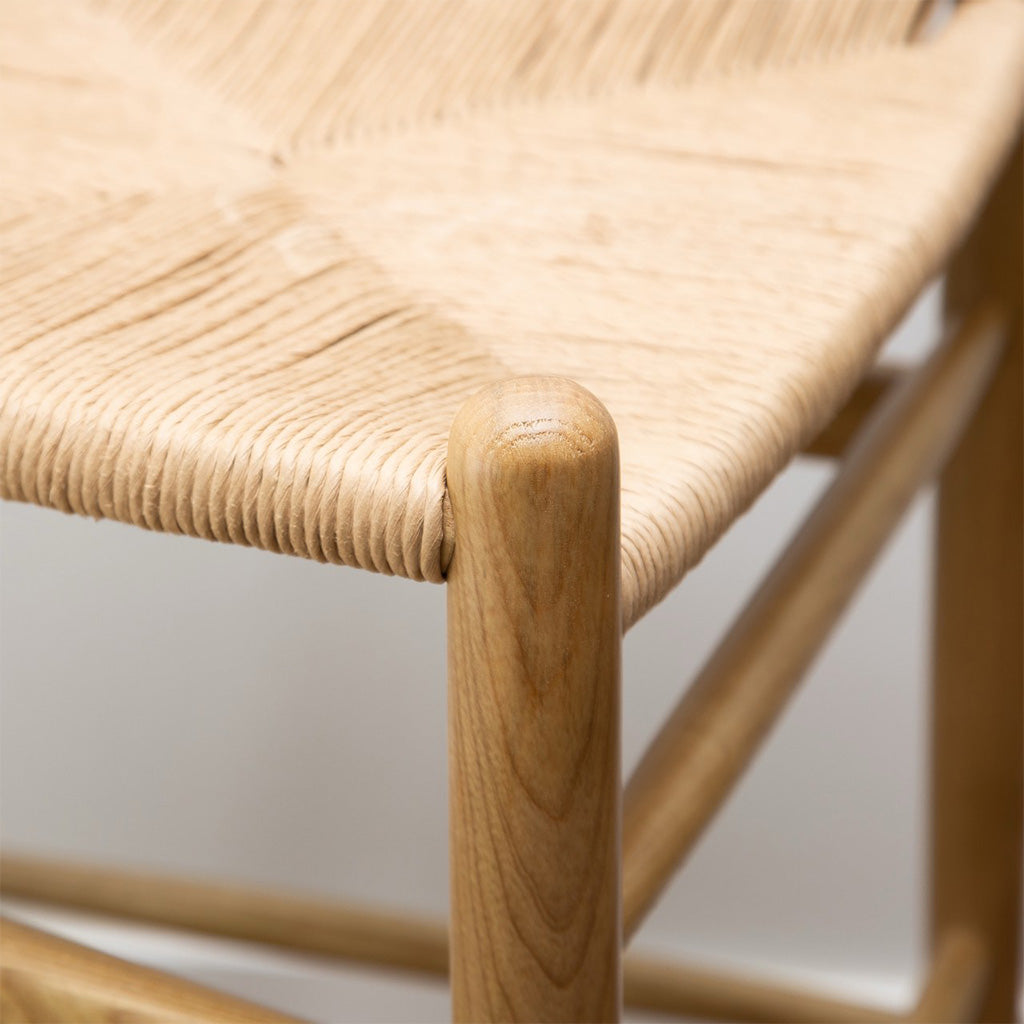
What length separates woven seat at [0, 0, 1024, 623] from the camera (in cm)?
25

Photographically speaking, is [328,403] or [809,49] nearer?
[328,403]

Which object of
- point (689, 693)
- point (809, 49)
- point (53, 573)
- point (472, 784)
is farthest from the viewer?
point (53, 573)

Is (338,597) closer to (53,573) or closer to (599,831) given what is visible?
(53,573)

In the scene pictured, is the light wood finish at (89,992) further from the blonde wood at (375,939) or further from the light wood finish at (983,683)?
the light wood finish at (983,683)

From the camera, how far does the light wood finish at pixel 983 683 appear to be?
59 centimetres

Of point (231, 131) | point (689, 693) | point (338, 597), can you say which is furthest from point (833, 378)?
point (338, 597)

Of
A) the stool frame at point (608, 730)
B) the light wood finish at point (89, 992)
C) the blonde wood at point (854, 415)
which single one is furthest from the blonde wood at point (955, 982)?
the light wood finish at point (89, 992)

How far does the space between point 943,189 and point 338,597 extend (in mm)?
454

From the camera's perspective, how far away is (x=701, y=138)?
0.43m

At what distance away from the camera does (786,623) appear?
393mm

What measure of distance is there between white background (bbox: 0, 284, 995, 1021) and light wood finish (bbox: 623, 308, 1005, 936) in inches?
10.8

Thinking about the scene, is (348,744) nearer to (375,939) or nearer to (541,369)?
(375,939)

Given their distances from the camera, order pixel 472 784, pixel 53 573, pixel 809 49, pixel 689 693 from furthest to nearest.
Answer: pixel 53 573
pixel 809 49
pixel 689 693
pixel 472 784

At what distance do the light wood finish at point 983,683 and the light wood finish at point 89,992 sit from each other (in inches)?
14.6
